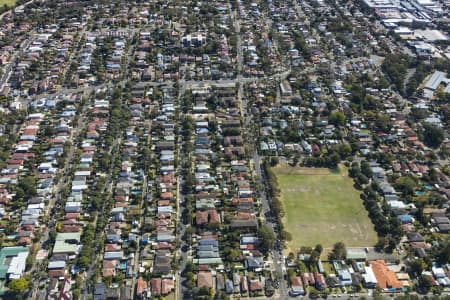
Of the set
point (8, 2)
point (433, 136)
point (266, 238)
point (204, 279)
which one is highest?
point (8, 2)

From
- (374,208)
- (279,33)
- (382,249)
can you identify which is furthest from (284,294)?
(279,33)

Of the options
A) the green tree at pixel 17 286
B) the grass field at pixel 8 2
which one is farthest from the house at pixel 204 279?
the grass field at pixel 8 2

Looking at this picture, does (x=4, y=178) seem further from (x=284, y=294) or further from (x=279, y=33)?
(x=279, y=33)

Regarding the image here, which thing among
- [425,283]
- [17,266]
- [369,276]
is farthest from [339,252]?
[17,266]

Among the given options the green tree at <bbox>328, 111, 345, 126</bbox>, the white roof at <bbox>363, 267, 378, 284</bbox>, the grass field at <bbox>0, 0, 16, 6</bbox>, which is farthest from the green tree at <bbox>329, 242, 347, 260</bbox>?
the grass field at <bbox>0, 0, 16, 6</bbox>

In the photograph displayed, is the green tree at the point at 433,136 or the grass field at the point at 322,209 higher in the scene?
the green tree at the point at 433,136

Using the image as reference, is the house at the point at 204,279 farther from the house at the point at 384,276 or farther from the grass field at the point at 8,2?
the grass field at the point at 8,2

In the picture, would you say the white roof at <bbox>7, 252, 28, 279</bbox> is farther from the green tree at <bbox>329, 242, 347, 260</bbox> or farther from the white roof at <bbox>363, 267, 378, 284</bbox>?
the white roof at <bbox>363, 267, 378, 284</bbox>

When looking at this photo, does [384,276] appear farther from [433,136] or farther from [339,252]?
[433,136]
